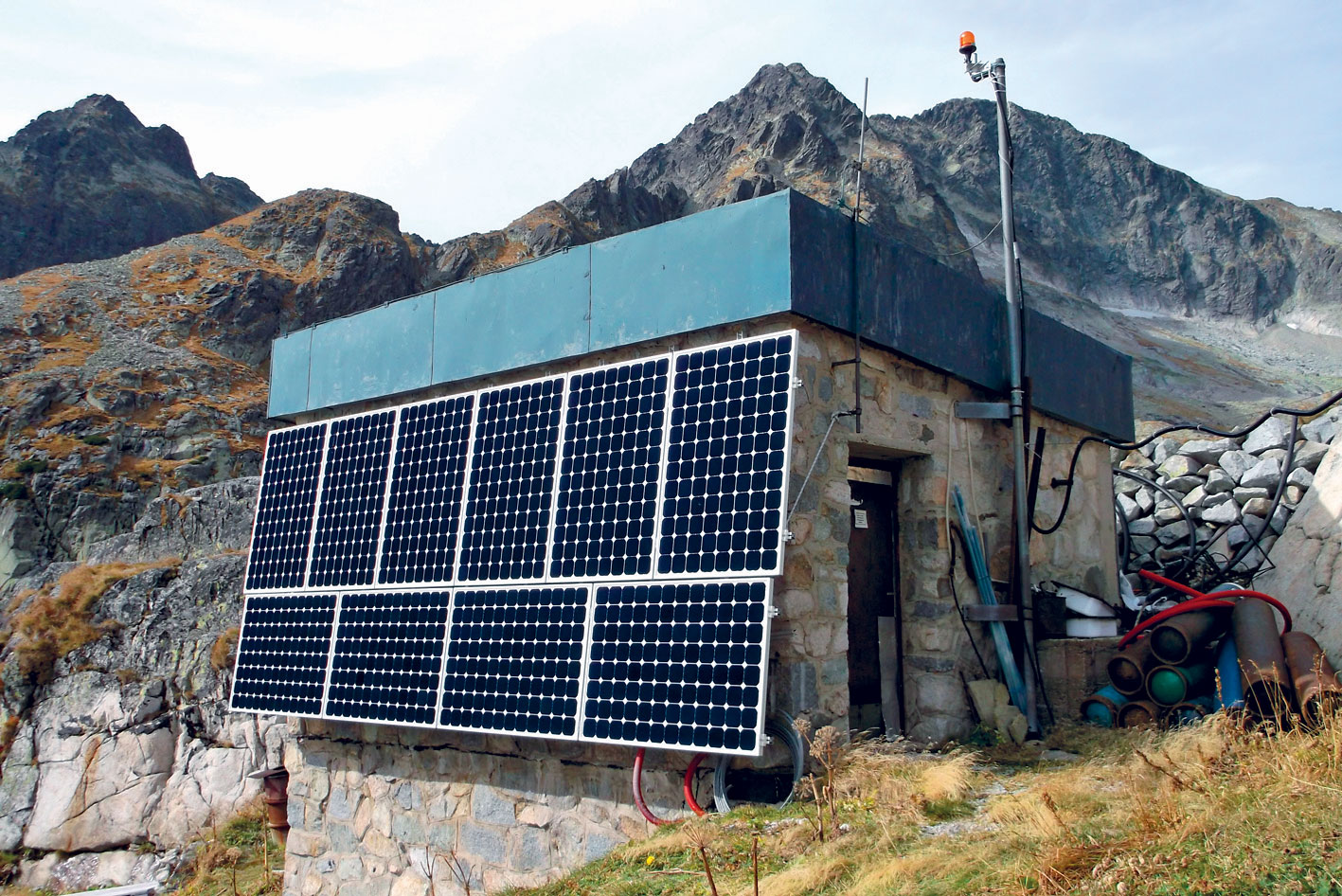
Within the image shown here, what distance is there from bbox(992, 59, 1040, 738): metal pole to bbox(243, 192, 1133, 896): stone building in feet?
0.65

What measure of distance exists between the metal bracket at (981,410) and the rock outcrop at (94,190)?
61.5 meters

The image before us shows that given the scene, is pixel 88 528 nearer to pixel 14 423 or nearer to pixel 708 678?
pixel 14 423

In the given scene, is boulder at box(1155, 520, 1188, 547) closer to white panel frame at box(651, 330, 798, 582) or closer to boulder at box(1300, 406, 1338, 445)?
boulder at box(1300, 406, 1338, 445)

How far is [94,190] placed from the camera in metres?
61.7

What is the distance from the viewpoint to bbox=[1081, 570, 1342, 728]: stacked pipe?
6.86 m

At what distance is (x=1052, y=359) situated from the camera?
374 inches

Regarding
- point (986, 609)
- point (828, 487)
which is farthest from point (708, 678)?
point (986, 609)

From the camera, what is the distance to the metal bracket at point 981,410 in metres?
8.38

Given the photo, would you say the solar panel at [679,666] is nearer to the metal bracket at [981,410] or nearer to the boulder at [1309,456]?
the metal bracket at [981,410]

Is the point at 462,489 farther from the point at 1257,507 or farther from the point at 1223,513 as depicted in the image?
the point at 1257,507

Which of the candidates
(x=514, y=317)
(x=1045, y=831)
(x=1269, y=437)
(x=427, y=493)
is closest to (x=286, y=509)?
(x=427, y=493)

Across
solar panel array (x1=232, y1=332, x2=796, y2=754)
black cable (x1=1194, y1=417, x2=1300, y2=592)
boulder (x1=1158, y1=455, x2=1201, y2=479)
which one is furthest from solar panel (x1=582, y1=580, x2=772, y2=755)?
boulder (x1=1158, y1=455, x2=1201, y2=479)

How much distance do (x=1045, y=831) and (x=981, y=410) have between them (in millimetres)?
4443

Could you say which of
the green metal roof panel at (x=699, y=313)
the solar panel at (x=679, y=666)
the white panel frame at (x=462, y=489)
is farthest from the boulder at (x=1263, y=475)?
the white panel frame at (x=462, y=489)
